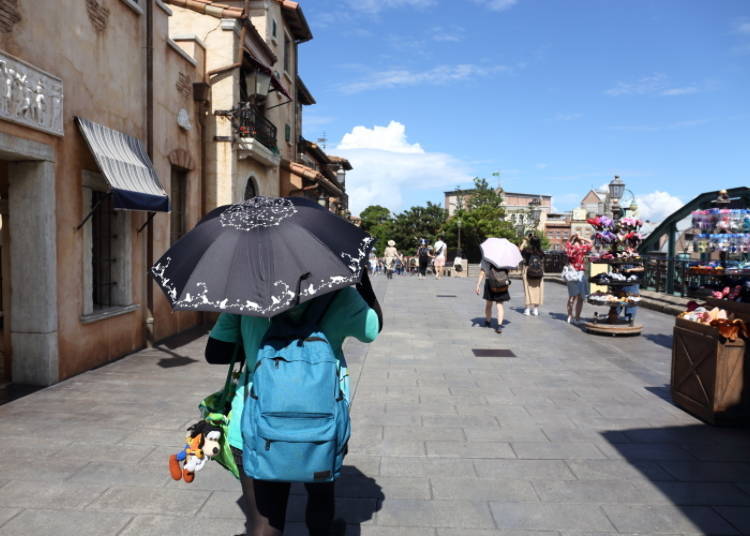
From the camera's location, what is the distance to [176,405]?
583cm

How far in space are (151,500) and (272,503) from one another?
1.70 metres

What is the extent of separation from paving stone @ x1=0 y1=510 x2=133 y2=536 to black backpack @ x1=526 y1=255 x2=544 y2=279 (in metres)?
10.3

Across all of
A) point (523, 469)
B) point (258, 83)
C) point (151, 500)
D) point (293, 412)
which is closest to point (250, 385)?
point (293, 412)

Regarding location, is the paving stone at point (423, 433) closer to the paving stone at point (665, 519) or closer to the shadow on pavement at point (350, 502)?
the shadow on pavement at point (350, 502)

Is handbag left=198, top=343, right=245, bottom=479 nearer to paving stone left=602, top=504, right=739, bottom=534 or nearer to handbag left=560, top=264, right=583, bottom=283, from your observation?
paving stone left=602, top=504, right=739, bottom=534

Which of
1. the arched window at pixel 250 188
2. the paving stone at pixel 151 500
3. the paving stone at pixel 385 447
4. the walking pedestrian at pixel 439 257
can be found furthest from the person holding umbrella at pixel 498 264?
the walking pedestrian at pixel 439 257

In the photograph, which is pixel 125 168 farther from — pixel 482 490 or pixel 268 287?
pixel 268 287

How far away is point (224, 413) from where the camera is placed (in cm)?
255

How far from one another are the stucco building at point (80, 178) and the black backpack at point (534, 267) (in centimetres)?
729

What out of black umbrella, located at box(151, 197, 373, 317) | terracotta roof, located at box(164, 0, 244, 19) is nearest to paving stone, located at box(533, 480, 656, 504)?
black umbrella, located at box(151, 197, 373, 317)

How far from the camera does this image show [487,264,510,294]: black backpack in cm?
1038

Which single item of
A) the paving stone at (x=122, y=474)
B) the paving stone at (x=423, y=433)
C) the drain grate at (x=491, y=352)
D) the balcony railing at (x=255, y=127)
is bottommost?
the paving stone at (x=122, y=474)

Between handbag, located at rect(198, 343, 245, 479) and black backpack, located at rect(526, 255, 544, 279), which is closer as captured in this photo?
handbag, located at rect(198, 343, 245, 479)

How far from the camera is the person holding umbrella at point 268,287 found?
2184 millimetres
